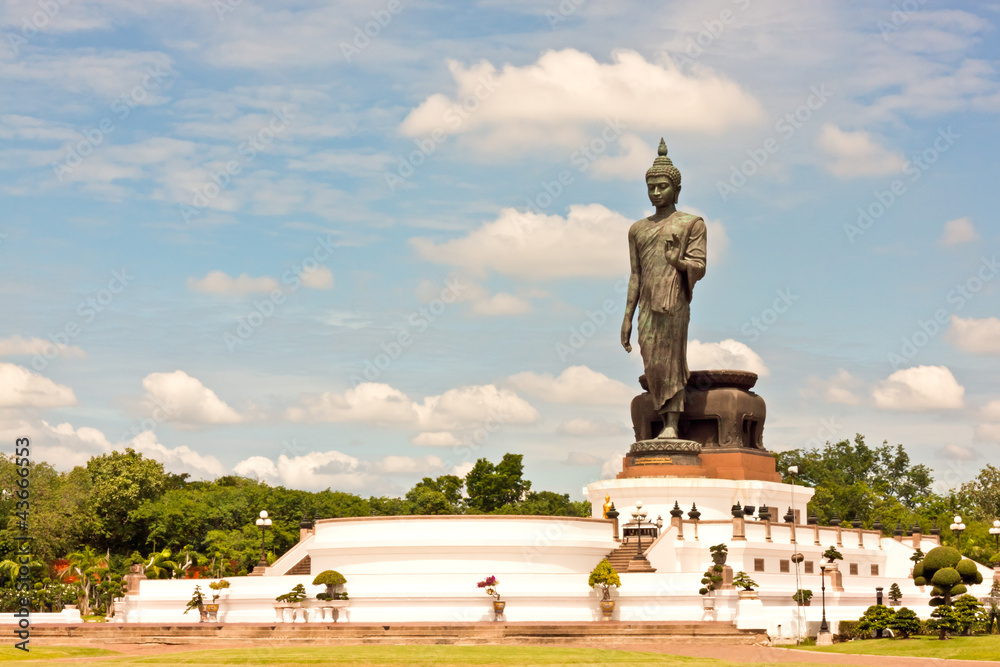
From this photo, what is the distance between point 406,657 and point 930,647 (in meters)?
17.5

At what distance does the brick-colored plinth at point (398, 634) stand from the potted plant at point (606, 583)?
1664 mm

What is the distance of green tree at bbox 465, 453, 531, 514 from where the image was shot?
303 feet

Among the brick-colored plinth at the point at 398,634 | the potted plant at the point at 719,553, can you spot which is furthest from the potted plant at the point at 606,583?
the potted plant at the point at 719,553

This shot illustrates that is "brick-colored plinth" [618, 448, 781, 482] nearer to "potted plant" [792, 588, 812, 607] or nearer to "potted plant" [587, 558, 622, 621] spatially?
"potted plant" [792, 588, 812, 607]

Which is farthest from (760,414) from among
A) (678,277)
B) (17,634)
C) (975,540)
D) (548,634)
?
(17,634)

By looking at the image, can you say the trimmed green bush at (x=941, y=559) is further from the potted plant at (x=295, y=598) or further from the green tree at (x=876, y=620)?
the potted plant at (x=295, y=598)

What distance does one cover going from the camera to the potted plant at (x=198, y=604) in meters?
A: 48.7

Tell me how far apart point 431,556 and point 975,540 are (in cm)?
4310

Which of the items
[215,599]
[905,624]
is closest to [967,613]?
[905,624]

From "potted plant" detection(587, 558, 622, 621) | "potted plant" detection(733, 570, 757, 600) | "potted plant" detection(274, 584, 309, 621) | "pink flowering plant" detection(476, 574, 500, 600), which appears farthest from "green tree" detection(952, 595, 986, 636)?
"potted plant" detection(274, 584, 309, 621)

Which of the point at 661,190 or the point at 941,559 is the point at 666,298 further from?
the point at 941,559

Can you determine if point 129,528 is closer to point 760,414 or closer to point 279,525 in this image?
point 279,525

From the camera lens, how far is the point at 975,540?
257ft

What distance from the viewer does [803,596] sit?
160 ft
